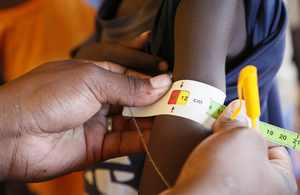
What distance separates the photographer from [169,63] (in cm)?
91

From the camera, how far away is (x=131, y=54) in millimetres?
955

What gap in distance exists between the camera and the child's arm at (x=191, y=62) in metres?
0.66

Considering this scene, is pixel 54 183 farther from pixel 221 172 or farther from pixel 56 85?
pixel 221 172

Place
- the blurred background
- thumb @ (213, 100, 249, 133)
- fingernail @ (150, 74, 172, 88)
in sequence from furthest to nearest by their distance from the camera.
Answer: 1. the blurred background
2. fingernail @ (150, 74, 172, 88)
3. thumb @ (213, 100, 249, 133)

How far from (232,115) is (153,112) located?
24 cm

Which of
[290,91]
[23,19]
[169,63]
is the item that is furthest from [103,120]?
[290,91]

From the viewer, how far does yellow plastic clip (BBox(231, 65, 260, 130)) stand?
1.79ft

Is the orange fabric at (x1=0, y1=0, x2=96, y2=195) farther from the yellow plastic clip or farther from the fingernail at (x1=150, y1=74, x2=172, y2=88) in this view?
the yellow plastic clip

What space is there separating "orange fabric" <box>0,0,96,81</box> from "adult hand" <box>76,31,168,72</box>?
712 millimetres

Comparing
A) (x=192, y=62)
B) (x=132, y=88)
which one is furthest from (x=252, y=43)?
(x=132, y=88)

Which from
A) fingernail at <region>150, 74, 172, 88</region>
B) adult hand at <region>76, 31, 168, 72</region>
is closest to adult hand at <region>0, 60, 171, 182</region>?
fingernail at <region>150, 74, 172, 88</region>

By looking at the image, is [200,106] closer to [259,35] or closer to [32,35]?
[259,35]

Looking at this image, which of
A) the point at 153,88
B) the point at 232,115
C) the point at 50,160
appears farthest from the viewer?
the point at 50,160

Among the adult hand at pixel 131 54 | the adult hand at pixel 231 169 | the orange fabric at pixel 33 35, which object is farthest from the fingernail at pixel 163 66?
the orange fabric at pixel 33 35
